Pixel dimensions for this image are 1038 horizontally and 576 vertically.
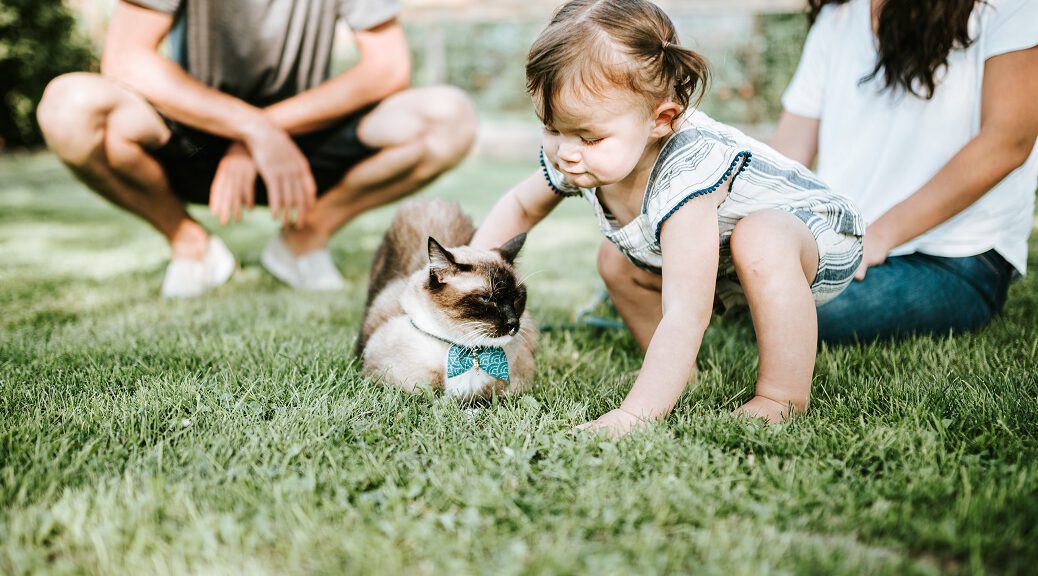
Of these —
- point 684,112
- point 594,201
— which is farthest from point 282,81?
point 684,112

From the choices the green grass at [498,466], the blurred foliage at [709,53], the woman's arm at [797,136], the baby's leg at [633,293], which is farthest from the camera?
the blurred foliage at [709,53]

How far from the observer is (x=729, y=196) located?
1.97 m

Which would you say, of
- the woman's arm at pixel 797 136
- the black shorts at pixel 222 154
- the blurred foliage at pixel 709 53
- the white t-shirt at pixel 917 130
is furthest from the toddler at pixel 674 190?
the blurred foliage at pixel 709 53

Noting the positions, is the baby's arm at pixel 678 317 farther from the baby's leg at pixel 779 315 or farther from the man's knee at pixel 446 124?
the man's knee at pixel 446 124

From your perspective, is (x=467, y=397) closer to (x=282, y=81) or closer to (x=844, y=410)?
(x=844, y=410)

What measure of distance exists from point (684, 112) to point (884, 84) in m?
1.19

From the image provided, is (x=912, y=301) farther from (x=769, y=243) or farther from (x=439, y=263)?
(x=439, y=263)

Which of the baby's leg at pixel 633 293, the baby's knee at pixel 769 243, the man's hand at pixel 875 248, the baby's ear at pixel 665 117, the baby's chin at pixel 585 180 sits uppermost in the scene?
the baby's ear at pixel 665 117

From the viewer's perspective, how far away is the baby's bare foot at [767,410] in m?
1.80

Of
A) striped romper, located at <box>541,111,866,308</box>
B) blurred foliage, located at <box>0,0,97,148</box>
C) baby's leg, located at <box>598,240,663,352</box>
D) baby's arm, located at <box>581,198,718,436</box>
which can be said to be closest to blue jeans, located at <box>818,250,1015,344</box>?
striped romper, located at <box>541,111,866,308</box>

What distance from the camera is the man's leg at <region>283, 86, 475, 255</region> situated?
11.5ft

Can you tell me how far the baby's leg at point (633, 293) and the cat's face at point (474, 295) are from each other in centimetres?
42

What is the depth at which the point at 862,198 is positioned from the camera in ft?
8.68

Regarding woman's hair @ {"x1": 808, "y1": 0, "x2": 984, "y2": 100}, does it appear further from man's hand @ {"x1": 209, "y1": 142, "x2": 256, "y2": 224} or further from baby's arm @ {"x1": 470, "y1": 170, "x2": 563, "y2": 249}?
A: man's hand @ {"x1": 209, "y1": 142, "x2": 256, "y2": 224}
